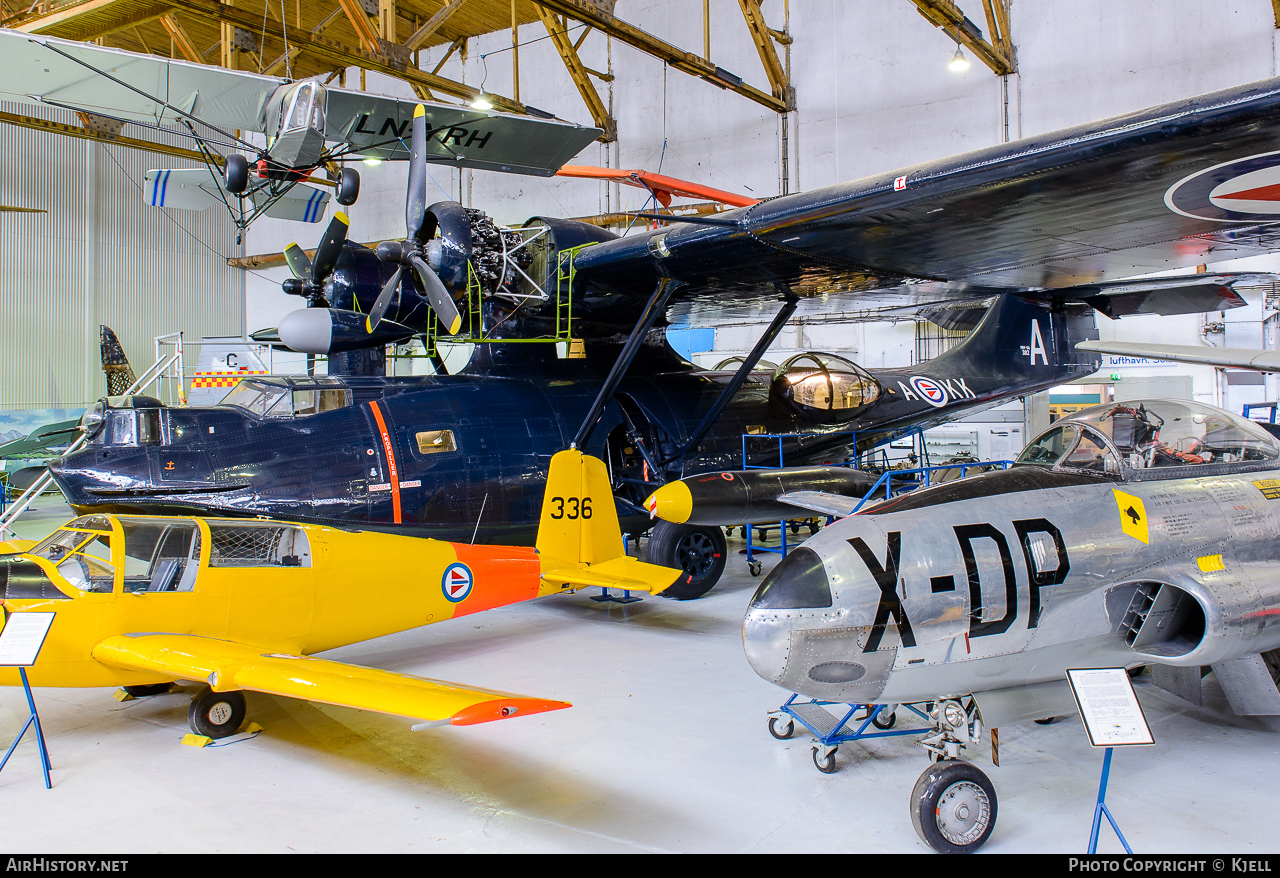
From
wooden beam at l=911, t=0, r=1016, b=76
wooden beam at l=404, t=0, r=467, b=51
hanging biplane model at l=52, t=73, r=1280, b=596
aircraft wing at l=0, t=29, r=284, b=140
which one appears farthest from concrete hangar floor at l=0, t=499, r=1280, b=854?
wooden beam at l=404, t=0, r=467, b=51

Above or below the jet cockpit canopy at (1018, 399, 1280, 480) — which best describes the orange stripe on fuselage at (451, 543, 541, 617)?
below

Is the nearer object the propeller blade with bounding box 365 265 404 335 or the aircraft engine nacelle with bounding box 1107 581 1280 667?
the aircraft engine nacelle with bounding box 1107 581 1280 667

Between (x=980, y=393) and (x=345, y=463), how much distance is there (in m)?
7.80

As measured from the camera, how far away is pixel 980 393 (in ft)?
34.5

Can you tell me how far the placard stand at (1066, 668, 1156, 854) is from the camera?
305cm

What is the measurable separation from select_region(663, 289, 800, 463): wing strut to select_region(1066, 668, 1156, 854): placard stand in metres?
5.78

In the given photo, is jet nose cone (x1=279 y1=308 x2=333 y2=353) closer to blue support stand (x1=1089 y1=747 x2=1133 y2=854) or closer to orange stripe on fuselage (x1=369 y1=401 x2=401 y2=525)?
orange stripe on fuselage (x1=369 y1=401 x2=401 y2=525)

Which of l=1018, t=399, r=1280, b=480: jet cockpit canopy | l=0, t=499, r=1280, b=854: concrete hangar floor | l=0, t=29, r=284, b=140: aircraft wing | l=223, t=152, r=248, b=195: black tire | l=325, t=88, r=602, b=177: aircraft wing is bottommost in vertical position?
l=0, t=499, r=1280, b=854: concrete hangar floor

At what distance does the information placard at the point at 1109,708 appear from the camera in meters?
3.05

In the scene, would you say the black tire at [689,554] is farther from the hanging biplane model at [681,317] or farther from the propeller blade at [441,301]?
the propeller blade at [441,301]

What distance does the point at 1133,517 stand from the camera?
3881mm

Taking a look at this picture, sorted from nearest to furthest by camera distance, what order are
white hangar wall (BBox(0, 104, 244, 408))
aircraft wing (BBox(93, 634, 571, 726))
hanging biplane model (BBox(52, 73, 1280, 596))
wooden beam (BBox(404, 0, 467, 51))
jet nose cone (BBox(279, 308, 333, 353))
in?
aircraft wing (BBox(93, 634, 571, 726)), hanging biplane model (BBox(52, 73, 1280, 596)), jet nose cone (BBox(279, 308, 333, 353)), wooden beam (BBox(404, 0, 467, 51)), white hangar wall (BBox(0, 104, 244, 408))
